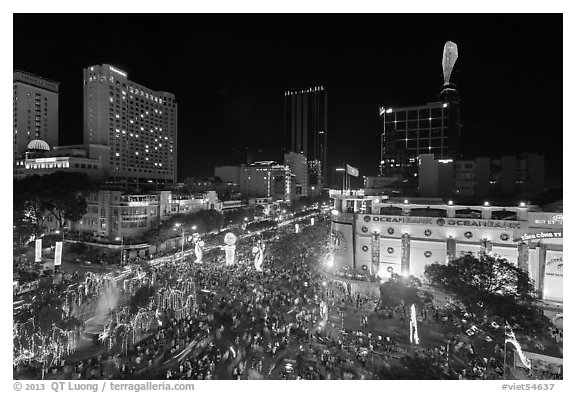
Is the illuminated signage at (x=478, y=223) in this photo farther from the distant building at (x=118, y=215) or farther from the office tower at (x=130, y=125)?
the office tower at (x=130, y=125)

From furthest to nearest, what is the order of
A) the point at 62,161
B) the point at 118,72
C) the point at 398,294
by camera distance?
1. the point at 118,72
2. the point at 62,161
3. the point at 398,294

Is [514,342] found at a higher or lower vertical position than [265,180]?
lower

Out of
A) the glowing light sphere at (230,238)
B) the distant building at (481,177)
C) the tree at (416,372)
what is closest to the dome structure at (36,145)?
the glowing light sphere at (230,238)

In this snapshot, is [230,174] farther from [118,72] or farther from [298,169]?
[118,72]

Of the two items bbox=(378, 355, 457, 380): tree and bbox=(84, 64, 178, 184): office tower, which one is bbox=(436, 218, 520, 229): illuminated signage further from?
bbox=(84, 64, 178, 184): office tower

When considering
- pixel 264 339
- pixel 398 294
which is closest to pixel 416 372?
pixel 264 339

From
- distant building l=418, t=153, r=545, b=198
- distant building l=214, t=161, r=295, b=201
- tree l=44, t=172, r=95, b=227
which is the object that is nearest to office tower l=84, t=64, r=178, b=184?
tree l=44, t=172, r=95, b=227
